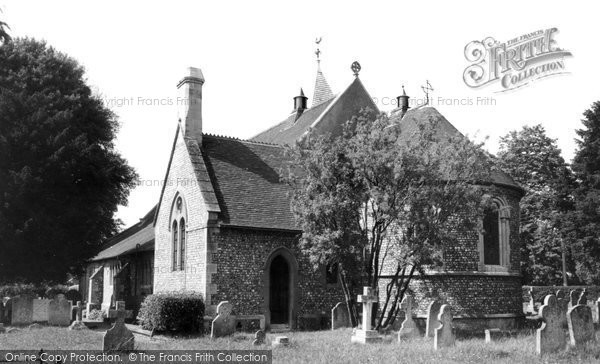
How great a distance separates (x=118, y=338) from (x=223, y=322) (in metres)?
4.34

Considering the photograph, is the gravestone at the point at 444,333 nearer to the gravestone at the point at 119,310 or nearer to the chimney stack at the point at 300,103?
the gravestone at the point at 119,310

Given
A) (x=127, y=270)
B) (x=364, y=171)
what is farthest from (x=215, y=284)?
(x=127, y=270)

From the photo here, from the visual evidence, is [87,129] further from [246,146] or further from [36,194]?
[246,146]

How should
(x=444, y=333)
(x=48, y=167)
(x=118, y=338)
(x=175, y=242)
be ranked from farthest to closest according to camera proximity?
(x=48, y=167), (x=175, y=242), (x=444, y=333), (x=118, y=338)

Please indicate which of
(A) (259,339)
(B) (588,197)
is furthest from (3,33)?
(B) (588,197)

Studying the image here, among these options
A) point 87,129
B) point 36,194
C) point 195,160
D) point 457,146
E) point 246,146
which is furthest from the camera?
point 87,129

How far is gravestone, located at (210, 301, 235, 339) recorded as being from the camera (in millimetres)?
17281

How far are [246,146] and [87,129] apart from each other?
1343 centimetres

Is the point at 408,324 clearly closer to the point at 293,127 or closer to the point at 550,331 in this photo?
the point at 550,331

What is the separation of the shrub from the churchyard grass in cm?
71

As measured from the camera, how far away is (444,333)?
14195 millimetres

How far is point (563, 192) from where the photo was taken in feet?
134

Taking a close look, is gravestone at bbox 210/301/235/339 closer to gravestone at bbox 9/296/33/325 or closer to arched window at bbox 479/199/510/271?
arched window at bbox 479/199/510/271

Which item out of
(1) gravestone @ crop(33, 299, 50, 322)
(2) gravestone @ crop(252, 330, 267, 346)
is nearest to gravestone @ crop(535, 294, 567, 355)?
(2) gravestone @ crop(252, 330, 267, 346)
